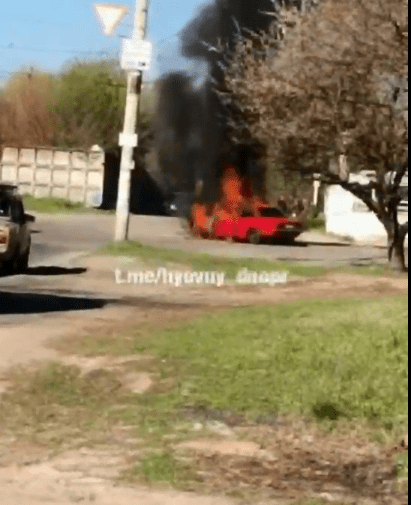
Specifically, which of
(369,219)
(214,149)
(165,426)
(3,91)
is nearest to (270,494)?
(165,426)

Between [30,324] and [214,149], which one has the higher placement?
[214,149]

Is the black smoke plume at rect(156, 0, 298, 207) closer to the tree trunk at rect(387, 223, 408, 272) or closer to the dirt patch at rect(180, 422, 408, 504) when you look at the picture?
the tree trunk at rect(387, 223, 408, 272)

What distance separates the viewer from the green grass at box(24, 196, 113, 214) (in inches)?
1281

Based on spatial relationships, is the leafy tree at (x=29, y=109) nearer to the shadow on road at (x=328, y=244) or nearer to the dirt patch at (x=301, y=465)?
the shadow on road at (x=328, y=244)

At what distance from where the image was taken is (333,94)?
2022cm

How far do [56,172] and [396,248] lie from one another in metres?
12.0

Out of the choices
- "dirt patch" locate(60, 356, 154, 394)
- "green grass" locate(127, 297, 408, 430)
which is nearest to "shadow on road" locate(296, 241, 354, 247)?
"green grass" locate(127, 297, 408, 430)

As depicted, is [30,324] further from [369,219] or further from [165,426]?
[369,219]

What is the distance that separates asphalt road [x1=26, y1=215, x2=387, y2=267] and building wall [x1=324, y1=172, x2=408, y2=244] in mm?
5920

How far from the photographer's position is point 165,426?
342 inches

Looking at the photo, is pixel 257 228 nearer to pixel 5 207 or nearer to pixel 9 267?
pixel 5 207

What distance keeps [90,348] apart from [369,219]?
89.6 feet

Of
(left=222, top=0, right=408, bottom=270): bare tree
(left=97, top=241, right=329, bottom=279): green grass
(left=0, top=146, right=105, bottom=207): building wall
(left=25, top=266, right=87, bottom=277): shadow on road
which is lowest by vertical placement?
(left=25, top=266, right=87, bottom=277): shadow on road

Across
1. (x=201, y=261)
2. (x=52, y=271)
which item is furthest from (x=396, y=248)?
(x=52, y=271)
